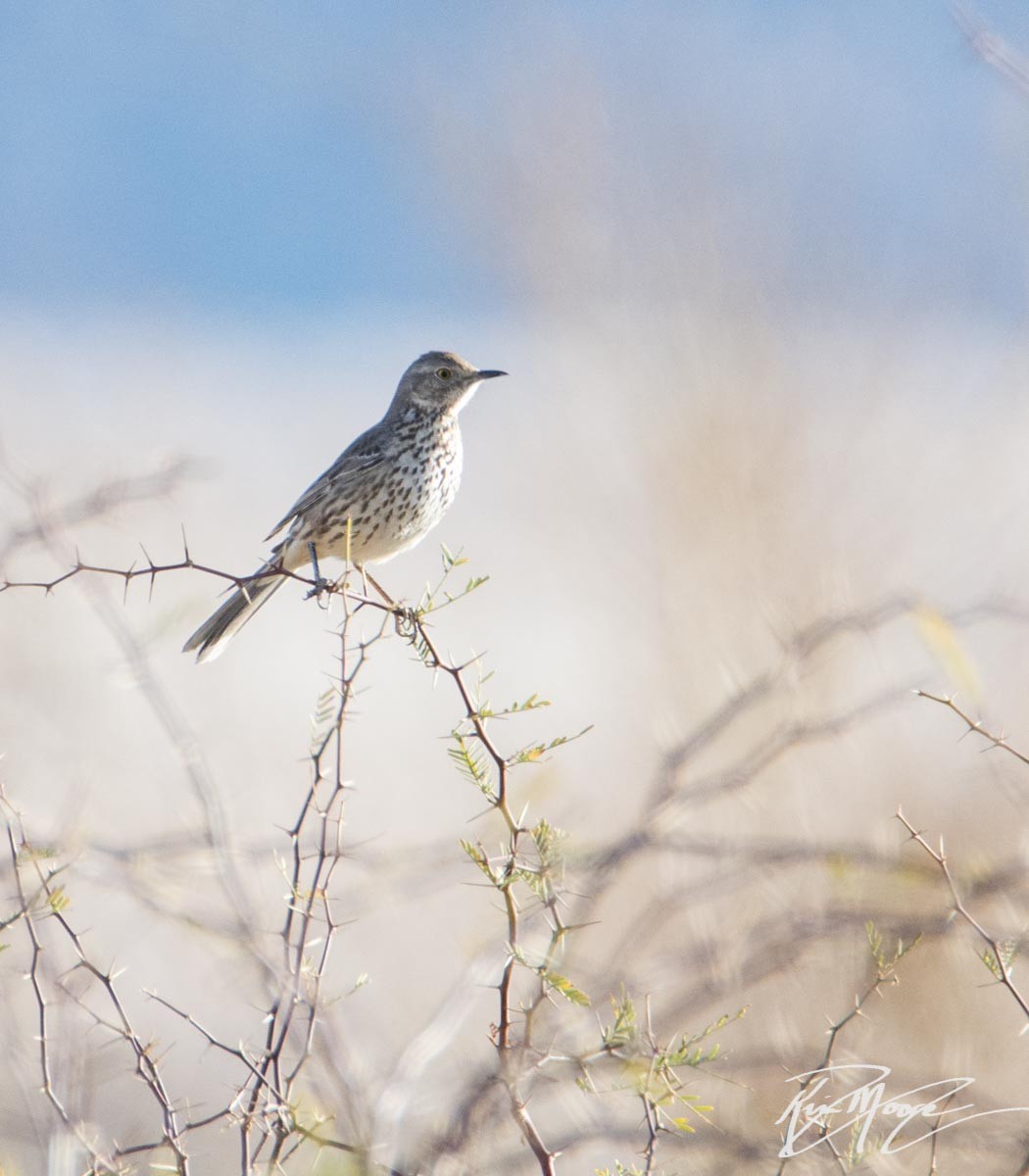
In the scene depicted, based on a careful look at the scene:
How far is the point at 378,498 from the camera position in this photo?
565cm

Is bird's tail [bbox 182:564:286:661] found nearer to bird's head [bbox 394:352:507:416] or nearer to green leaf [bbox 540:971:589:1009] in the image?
bird's head [bbox 394:352:507:416]

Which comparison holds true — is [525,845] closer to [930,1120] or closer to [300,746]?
[930,1120]

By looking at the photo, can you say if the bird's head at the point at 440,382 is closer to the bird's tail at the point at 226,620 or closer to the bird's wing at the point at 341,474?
the bird's wing at the point at 341,474

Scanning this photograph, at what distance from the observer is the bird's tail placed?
17.3 ft

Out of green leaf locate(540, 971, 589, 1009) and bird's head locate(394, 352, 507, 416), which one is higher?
bird's head locate(394, 352, 507, 416)

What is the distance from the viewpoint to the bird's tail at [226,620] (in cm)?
529

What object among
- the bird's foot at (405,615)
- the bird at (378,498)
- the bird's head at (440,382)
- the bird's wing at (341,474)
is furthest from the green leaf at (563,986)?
the bird's head at (440,382)

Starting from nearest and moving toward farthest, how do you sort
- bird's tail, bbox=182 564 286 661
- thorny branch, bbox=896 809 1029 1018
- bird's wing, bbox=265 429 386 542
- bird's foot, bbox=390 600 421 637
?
1. thorny branch, bbox=896 809 1029 1018
2. bird's foot, bbox=390 600 421 637
3. bird's tail, bbox=182 564 286 661
4. bird's wing, bbox=265 429 386 542

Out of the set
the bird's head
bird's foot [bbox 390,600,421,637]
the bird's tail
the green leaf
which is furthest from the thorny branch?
the bird's head

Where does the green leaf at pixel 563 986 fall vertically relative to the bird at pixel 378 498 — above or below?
below

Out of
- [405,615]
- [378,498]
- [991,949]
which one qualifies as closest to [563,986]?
[991,949]

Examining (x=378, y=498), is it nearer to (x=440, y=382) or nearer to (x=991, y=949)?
(x=440, y=382)

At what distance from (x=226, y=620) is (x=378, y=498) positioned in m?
0.78

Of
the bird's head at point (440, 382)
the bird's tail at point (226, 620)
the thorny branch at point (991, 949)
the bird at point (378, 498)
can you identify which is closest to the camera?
the thorny branch at point (991, 949)
